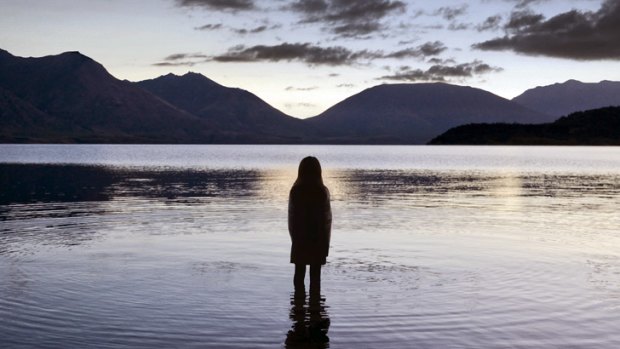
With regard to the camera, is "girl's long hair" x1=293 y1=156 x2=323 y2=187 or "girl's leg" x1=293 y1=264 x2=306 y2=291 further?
"girl's leg" x1=293 y1=264 x2=306 y2=291

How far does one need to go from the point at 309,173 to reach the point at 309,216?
0.98 metres

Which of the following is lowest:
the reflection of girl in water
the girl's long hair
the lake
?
the lake

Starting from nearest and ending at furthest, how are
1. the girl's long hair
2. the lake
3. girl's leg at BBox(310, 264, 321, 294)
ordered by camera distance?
the lake
the girl's long hair
girl's leg at BBox(310, 264, 321, 294)

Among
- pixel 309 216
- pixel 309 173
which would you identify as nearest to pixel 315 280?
pixel 309 216

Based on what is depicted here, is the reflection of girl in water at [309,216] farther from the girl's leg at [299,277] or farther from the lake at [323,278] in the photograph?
the lake at [323,278]

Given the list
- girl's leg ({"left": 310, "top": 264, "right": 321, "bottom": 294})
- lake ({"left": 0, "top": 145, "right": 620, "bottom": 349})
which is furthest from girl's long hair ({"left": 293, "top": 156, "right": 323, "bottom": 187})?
lake ({"left": 0, "top": 145, "right": 620, "bottom": 349})

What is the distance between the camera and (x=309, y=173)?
15156 millimetres

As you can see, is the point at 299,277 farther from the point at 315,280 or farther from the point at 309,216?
the point at 309,216

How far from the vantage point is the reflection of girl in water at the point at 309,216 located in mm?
15258

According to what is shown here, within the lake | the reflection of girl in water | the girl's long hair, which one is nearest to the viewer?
the lake

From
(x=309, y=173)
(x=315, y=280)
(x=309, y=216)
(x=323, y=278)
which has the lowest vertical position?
(x=323, y=278)

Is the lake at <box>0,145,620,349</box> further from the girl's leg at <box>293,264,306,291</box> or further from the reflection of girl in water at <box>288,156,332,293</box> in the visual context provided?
the reflection of girl in water at <box>288,156,332,293</box>

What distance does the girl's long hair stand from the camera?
15094 millimetres

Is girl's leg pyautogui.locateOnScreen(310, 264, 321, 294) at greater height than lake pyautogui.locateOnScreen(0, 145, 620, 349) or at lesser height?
greater
